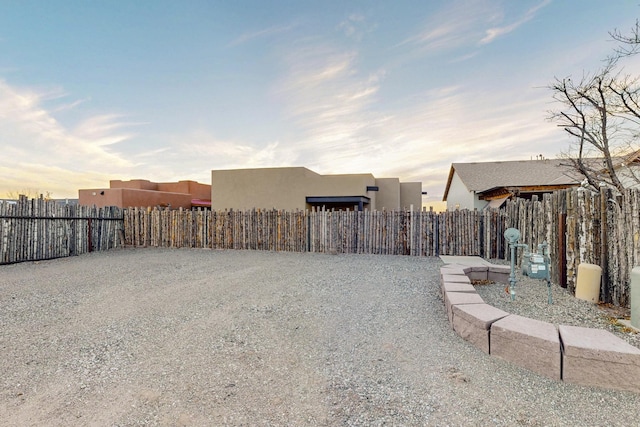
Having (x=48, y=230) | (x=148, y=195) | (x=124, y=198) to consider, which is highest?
(x=148, y=195)

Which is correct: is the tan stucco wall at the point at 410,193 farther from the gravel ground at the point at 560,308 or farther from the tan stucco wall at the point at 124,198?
the gravel ground at the point at 560,308

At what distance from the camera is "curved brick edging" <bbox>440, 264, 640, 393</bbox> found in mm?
2254

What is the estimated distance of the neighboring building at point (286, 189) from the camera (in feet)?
52.0

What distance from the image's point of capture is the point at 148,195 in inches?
785

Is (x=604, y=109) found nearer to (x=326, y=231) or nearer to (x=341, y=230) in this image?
(x=341, y=230)

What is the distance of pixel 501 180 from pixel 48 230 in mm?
Result: 20609

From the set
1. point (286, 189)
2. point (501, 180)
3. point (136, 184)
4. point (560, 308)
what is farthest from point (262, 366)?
point (136, 184)

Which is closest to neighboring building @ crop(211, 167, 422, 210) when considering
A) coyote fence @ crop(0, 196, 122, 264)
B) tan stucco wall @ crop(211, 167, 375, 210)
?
tan stucco wall @ crop(211, 167, 375, 210)

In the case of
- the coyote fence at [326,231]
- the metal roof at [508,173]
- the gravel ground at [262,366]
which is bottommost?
the gravel ground at [262,366]

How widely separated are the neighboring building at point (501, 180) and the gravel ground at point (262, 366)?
11993mm

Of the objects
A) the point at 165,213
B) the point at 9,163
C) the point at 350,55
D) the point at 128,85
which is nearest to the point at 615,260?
the point at 350,55

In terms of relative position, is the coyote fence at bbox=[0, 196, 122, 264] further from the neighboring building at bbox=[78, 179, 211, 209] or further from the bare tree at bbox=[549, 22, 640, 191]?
the bare tree at bbox=[549, 22, 640, 191]

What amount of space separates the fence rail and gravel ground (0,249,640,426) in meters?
2.45

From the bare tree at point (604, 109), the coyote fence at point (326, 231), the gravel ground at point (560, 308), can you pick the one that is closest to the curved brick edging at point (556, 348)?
the gravel ground at point (560, 308)
